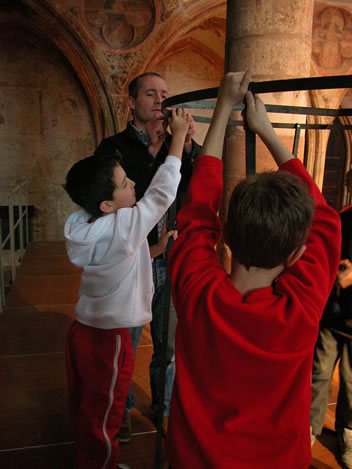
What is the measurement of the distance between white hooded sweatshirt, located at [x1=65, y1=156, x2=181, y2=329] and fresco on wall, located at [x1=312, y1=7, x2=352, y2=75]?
7.89m

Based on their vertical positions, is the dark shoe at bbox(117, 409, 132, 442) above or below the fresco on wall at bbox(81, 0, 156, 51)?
below

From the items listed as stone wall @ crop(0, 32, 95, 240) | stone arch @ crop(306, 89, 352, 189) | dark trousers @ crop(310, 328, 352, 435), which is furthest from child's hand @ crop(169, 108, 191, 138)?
stone arch @ crop(306, 89, 352, 189)

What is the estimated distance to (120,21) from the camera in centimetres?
671

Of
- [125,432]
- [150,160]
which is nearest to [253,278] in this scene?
[150,160]

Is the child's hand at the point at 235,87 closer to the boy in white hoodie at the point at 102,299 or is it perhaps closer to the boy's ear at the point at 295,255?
the boy's ear at the point at 295,255

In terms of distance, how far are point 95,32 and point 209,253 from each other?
6.74 m

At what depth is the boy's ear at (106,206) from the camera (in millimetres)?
1470

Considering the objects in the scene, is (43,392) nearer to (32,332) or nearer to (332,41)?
(32,332)

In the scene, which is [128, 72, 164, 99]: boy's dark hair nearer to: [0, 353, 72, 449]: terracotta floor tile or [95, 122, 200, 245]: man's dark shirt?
[95, 122, 200, 245]: man's dark shirt

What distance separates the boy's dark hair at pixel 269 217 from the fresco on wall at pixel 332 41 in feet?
→ 27.2

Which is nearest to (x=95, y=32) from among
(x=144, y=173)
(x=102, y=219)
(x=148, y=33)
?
(x=148, y=33)

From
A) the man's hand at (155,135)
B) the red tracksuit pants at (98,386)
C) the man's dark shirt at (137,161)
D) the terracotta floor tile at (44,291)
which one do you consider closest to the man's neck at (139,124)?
the man's dark shirt at (137,161)

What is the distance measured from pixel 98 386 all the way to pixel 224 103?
3.65 feet

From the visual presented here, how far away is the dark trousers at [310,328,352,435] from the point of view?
1989 millimetres
